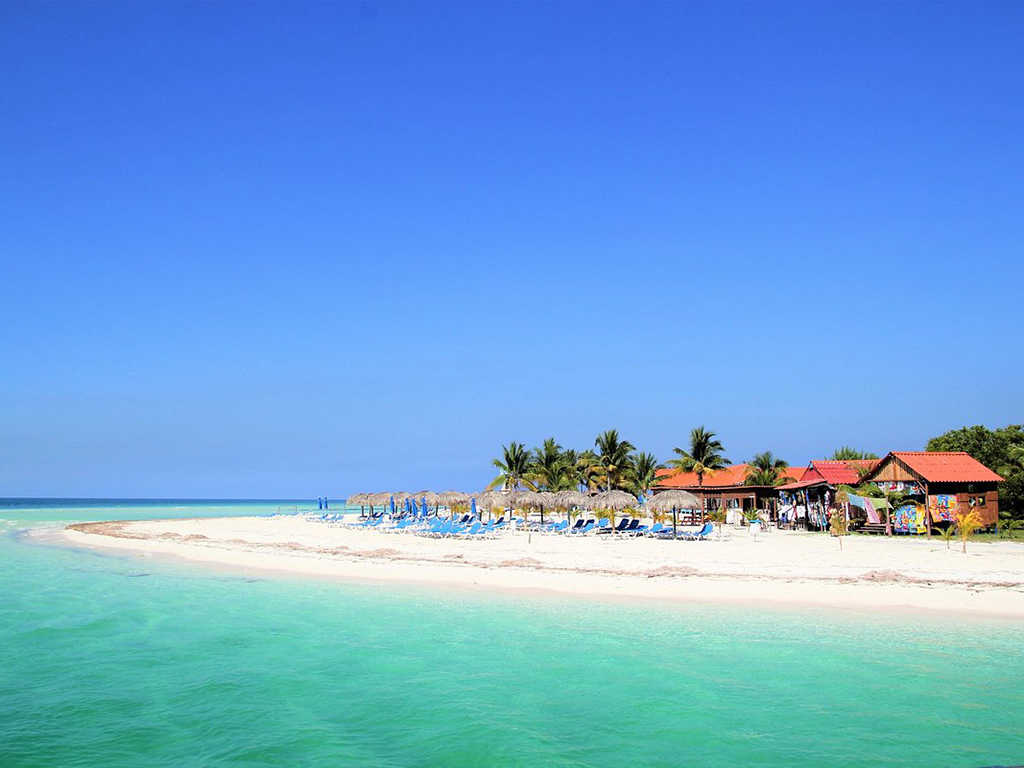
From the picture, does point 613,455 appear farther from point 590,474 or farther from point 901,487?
point 901,487

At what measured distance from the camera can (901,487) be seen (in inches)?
968

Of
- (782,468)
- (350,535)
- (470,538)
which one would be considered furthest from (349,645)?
(782,468)

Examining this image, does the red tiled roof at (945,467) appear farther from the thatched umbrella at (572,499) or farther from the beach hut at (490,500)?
the beach hut at (490,500)

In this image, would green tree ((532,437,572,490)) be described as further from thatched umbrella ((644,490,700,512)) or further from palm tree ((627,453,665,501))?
thatched umbrella ((644,490,700,512))

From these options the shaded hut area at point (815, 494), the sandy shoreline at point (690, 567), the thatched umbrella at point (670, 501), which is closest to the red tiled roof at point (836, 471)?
the shaded hut area at point (815, 494)

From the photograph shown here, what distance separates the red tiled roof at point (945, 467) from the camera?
23.8m

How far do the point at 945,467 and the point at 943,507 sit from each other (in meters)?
1.49

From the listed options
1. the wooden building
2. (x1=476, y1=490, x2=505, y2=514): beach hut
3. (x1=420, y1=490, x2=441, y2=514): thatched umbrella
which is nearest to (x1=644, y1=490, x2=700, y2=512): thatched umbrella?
the wooden building

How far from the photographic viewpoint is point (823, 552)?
18844 millimetres

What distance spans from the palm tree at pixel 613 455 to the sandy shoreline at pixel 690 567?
1388 cm

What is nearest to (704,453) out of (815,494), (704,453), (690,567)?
(704,453)

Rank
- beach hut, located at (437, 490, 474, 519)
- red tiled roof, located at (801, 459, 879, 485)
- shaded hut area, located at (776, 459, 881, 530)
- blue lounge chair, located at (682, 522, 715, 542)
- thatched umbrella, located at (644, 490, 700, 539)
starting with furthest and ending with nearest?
beach hut, located at (437, 490, 474, 519), shaded hut area, located at (776, 459, 881, 530), red tiled roof, located at (801, 459, 879, 485), thatched umbrella, located at (644, 490, 700, 539), blue lounge chair, located at (682, 522, 715, 542)

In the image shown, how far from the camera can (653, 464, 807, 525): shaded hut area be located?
121 feet

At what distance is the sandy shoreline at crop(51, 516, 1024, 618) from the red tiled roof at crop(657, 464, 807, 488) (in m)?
14.8
